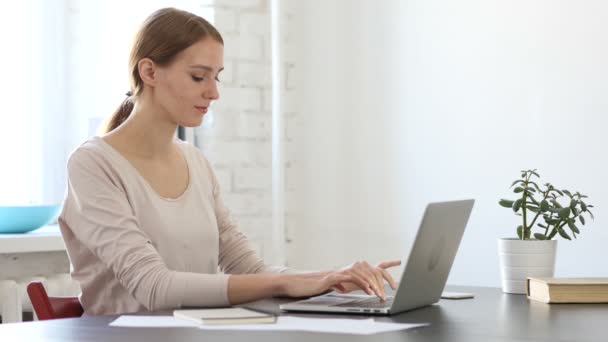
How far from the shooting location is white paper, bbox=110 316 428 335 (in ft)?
5.35

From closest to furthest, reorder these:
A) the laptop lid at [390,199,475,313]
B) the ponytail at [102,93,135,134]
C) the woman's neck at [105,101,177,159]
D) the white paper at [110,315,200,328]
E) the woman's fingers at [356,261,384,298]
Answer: the white paper at [110,315,200,328] < the laptop lid at [390,199,475,313] < the woman's fingers at [356,261,384,298] < the woman's neck at [105,101,177,159] < the ponytail at [102,93,135,134]

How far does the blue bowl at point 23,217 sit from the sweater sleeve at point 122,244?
3.64ft

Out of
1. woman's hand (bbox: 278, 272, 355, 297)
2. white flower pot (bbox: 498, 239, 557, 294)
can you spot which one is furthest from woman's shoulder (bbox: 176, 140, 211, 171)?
white flower pot (bbox: 498, 239, 557, 294)

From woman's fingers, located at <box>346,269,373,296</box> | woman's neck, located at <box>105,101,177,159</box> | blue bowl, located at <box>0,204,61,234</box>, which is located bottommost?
woman's fingers, located at <box>346,269,373,296</box>

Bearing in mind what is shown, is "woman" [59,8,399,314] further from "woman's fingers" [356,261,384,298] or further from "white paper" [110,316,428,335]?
"white paper" [110,316,428,335]

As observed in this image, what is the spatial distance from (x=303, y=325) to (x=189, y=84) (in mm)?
920

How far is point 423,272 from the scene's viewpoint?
190 centimetres

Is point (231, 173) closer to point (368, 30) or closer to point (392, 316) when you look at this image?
point (368, 30)

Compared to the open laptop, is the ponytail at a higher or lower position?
higher

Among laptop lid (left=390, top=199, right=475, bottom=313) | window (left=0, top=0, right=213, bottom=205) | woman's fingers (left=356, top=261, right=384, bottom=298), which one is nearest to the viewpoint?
laptop lid (left=390, top=199, right=475, bottom=313)

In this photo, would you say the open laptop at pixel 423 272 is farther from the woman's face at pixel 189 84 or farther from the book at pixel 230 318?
the woman's face at pixel 189 84

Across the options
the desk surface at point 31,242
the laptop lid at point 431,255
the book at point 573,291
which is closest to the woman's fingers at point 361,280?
the laptop lid at point 431,255

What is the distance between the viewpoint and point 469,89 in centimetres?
347

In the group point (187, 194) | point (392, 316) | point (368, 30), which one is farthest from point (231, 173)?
point (392, 316)
